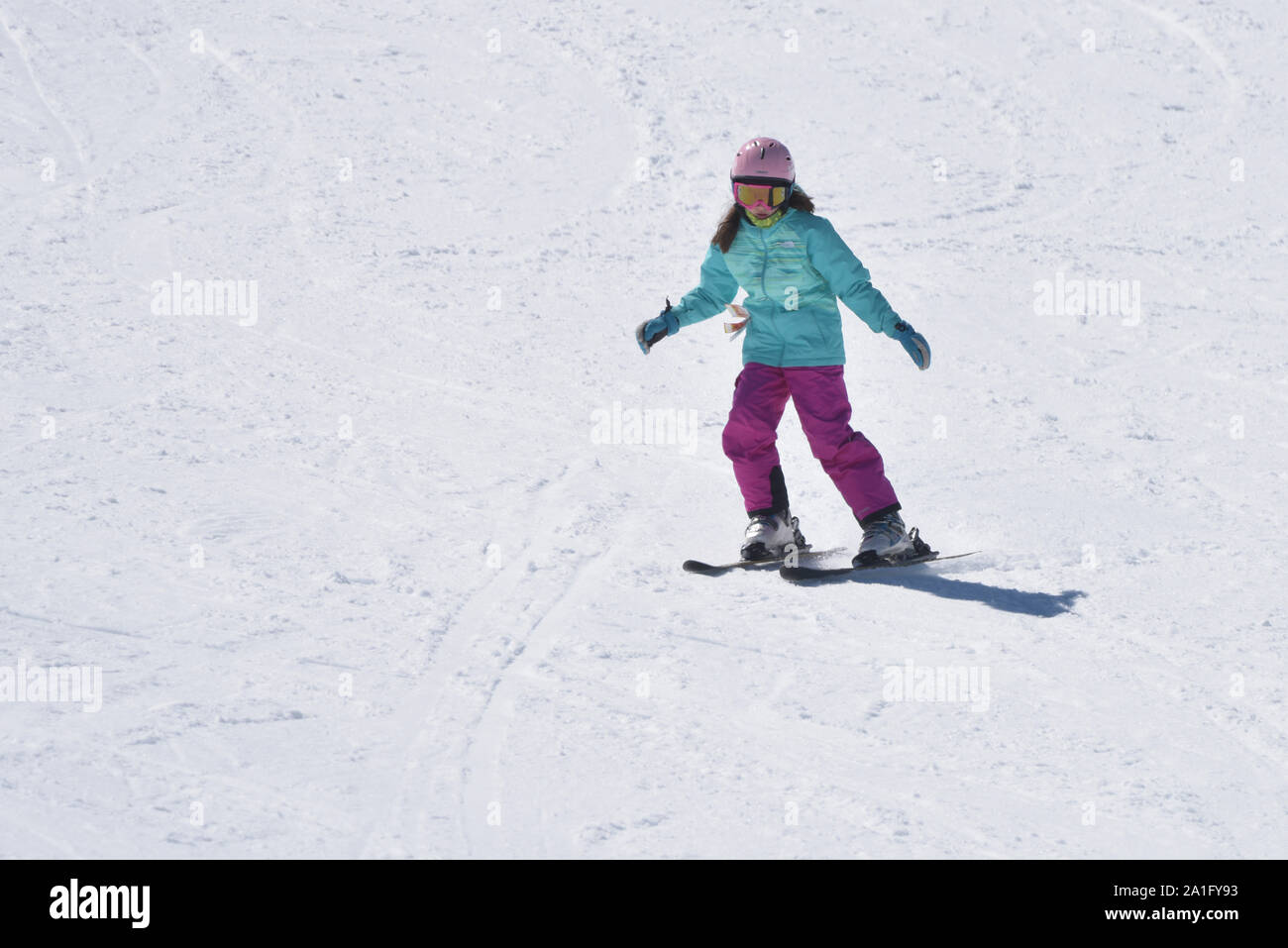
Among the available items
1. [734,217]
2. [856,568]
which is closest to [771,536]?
[856,568]

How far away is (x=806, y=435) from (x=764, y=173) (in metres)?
1.03

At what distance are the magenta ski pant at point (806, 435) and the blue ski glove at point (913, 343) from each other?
33cm

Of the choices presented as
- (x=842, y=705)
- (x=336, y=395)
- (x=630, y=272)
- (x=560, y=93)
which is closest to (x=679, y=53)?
(x=560, y=93)

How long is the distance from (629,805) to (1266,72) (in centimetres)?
1140

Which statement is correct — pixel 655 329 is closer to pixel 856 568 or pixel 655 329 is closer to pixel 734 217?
pixel 734 217

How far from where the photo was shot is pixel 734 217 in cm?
552

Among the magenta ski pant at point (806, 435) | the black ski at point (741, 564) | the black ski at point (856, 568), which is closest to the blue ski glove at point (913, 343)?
the magenta ski pant at point (806, 435)

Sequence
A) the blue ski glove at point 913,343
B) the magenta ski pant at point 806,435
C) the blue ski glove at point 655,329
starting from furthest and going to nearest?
1. the blue ski glove at point 655,329
2. the magenta ski pant at point 806,435
3. the blue ski glove at point 913,343

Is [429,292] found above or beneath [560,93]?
beneath

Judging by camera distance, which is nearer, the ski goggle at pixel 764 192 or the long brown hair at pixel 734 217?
the ski goggle at pixel 764 192

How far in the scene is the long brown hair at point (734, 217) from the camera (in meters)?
5.49

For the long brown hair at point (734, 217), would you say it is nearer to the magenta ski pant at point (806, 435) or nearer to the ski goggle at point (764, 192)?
A: the ski goggle at point (764, 192)

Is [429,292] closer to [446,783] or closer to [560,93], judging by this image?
[560,93]

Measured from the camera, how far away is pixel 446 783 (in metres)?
3.84
